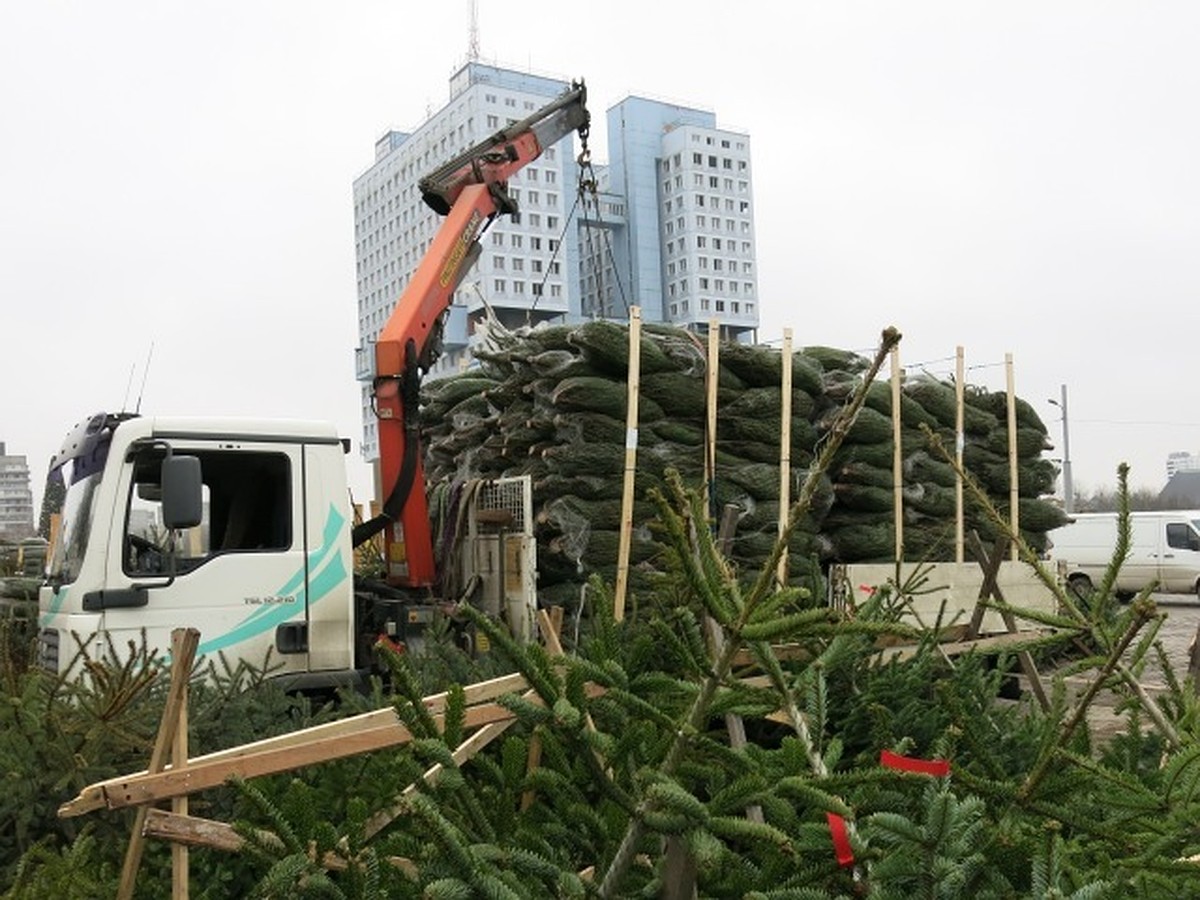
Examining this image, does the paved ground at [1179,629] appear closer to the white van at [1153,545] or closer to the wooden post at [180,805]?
the white van at [1153,545]

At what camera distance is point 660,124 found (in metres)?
64.9

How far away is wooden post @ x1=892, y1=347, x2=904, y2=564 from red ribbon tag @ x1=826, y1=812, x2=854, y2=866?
248 inches

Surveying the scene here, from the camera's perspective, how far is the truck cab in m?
5.51

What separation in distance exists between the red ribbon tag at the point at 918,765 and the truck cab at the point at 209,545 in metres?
3.92

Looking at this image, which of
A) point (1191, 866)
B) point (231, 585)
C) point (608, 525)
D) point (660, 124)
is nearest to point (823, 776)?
point (1191, 866)

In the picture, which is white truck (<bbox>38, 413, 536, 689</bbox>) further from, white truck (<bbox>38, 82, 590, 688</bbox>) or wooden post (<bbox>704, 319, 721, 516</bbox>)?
wooden post (<bbox>704, 319, 721, 516</bbox>)

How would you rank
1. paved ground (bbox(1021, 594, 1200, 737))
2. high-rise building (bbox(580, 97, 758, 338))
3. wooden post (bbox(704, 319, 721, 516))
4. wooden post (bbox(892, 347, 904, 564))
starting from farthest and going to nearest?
high-rise building (bbox(580, 97, 758, 338))
wooden post (bbox(892, 347, 904, 564))
wooden post (bbox(704, 319, 721, 516))
paved ground (bbox(1021, 594, 1200, 737))

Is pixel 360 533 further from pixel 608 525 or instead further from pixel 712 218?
pixel 712 218

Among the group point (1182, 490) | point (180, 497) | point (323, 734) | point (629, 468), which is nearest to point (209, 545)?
point (180, 497)

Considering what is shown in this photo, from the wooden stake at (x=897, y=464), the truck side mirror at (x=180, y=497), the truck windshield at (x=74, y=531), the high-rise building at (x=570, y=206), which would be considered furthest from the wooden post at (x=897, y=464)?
the high-rise building at (x=570, y=206)

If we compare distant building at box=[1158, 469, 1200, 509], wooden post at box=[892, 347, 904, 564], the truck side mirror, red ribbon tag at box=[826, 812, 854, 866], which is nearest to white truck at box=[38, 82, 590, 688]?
the truck side mirror

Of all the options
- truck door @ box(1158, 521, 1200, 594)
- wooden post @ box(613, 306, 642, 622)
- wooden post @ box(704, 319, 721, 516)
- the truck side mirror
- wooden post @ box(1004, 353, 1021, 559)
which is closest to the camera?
the truck side mirror

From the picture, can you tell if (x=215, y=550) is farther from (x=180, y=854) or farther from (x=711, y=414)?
(x=180, y=854)

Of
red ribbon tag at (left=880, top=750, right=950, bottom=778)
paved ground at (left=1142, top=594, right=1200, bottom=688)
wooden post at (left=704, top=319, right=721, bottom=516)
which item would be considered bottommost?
paved ground at (left=1142, top=594, right=1200, bottom=688)
